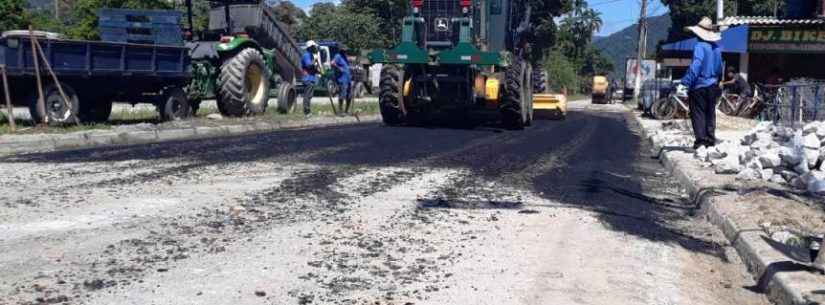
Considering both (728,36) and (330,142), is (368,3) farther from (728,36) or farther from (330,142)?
(330,142)

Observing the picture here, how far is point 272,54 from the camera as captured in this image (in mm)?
18375

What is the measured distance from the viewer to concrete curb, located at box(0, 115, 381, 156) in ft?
34.8

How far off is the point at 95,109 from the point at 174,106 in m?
1.37

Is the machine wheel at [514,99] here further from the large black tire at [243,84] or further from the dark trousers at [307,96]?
the large black tire at [243,84]

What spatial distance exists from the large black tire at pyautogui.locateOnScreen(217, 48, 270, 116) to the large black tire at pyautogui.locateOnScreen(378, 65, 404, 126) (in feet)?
8.56

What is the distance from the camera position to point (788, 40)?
2752 cm

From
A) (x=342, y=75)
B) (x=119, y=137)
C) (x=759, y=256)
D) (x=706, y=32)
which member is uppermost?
(x=706, y=32)

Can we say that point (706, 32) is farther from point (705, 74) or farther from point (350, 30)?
point (350, 30)

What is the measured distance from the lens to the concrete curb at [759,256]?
4.20m

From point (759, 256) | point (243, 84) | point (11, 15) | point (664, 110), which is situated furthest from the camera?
point (11, 15)

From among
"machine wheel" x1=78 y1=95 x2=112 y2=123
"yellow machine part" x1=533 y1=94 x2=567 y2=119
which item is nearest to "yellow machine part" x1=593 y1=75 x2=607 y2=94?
"yellow machine part" x1=533 y1=94 x2=567 y2=119

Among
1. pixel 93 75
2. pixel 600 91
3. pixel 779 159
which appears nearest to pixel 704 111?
pixel 779 159

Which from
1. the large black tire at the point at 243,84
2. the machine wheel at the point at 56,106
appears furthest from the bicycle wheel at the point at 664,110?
the machine wheel at the point at 56,106

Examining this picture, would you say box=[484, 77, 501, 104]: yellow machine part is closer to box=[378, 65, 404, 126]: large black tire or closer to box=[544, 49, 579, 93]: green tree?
box=[378, 65, 404, 126]: large black tire
